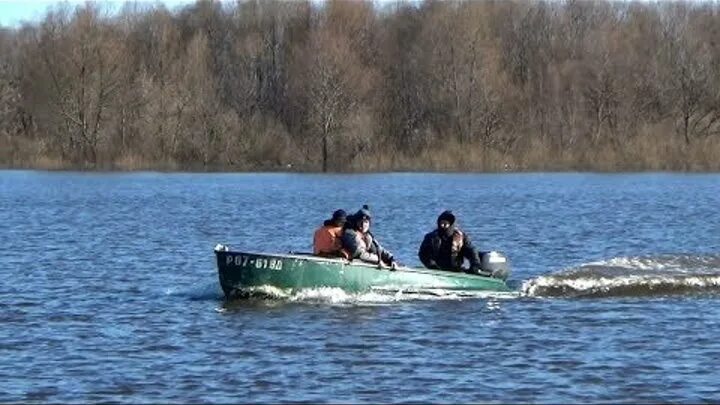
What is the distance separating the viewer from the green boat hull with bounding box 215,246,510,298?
26.5m

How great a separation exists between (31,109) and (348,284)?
79.4 m

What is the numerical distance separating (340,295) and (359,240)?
104 cm

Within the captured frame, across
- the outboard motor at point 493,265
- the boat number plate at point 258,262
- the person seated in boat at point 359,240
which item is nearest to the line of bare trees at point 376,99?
the outboard motor at point 493,265

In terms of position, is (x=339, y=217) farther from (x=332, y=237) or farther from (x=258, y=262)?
(x=258, y=262)

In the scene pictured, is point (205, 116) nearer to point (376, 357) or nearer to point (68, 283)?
point (68, 283)

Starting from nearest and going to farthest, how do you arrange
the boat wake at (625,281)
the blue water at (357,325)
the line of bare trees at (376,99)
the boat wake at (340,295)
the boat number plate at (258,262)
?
1. the blue water at (357,325)
2. the boat number plate at (258,262)
3. the boat wake at (340,295)
4. the boat wake at (625,281)
5. the line of bare trees at (376,99)

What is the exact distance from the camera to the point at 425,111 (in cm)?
10056

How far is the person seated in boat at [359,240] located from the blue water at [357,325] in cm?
72

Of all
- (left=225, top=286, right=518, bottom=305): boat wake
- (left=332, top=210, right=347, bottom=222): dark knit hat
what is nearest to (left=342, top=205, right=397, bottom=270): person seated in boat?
(left=332, top=210, right=347, bottom=222): dark knit hat

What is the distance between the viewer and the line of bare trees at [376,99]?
311 feet

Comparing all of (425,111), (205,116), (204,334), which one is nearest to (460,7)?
(425,111)

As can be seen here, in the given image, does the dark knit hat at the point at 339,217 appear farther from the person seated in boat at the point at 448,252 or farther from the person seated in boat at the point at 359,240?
the person seated in boat at the point at 448,252

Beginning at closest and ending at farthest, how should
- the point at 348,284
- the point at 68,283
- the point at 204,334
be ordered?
the point at 204,334 < the point at 348,284 < the point at 68,283

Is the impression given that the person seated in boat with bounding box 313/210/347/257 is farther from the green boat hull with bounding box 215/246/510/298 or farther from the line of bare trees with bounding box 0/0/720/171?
the line of bare trees with bounding box 0/0/720/171
